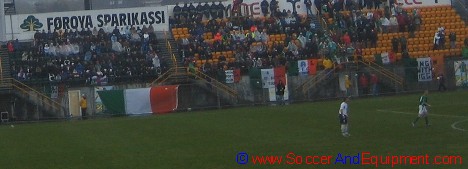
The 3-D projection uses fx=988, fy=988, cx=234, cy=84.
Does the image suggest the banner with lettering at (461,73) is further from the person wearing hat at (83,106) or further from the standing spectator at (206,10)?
the person wearing hat at (83,106)

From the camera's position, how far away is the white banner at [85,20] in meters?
62.5

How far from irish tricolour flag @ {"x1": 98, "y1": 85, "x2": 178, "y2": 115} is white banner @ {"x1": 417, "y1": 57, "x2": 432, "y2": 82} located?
14493 mm

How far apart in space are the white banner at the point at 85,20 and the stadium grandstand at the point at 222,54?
0.21 feet

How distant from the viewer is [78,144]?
115 ft

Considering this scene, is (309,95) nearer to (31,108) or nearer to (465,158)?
(31,108)

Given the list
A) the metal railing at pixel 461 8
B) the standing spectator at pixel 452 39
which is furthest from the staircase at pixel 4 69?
the metal railing at pixel 461 8

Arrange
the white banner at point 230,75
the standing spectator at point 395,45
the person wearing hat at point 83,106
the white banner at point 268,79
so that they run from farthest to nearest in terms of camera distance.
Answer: the standing spectator at point 395,45 < the white banner at point 230,75 < the white banner at point 268,79 < the person wearing hat at point 83,106

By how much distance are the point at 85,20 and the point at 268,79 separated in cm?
1440

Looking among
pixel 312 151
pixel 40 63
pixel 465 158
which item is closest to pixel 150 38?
pixel 40 63

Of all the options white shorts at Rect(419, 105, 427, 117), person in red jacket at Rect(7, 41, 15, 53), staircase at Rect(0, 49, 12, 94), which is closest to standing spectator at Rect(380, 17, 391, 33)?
person in red jacket at Rect(7, 41, 15, 53)

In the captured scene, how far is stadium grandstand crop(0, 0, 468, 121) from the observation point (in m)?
54.4

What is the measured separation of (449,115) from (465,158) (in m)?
14.7

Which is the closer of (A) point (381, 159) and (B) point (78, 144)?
(A) point (381, 159)

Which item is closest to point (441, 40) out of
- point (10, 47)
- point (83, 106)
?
point (83, 106)
